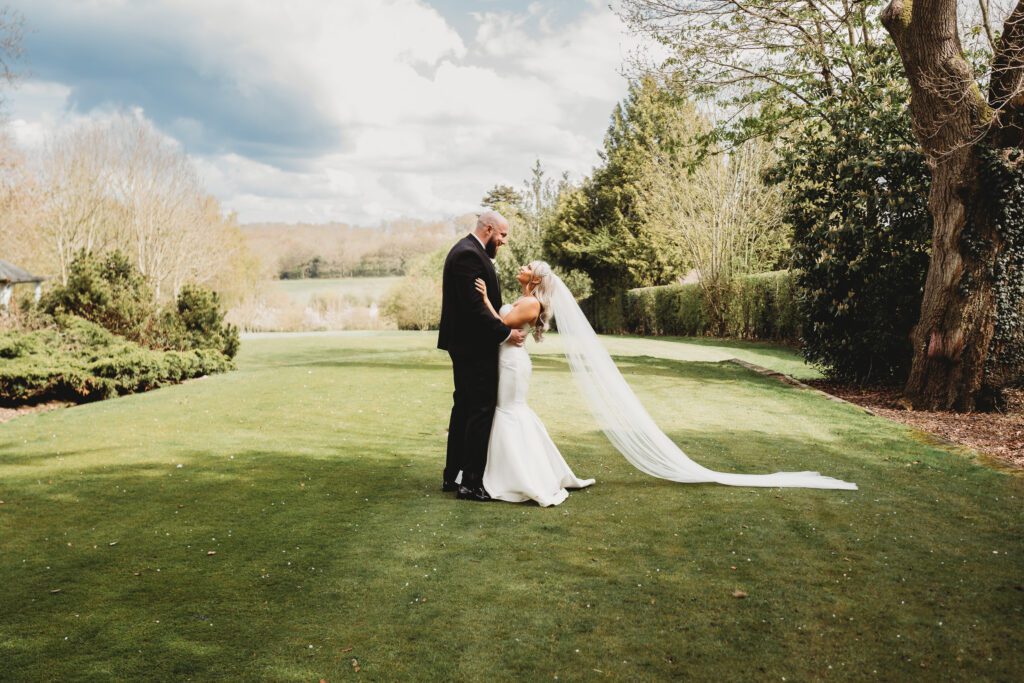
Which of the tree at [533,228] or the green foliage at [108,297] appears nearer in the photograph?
the green foliage at [108,297]

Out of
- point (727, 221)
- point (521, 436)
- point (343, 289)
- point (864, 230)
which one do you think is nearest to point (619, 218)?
point (727, 221)

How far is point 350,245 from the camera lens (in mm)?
79312

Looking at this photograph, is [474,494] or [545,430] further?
[545,430]

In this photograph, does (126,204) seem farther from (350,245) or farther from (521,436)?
(521,436)

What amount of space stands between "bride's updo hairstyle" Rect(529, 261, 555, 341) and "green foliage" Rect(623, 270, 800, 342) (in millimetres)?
16120

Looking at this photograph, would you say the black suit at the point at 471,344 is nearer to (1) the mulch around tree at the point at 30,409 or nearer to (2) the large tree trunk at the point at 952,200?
(2) the large tree trunk at the point at 952,200

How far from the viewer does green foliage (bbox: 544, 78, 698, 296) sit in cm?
4144

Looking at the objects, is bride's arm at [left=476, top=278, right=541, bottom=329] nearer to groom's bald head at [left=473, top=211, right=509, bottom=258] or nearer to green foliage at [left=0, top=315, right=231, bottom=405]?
groom's bald head at [left=473, top=211, right=509, bottom=258]

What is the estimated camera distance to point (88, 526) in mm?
5527

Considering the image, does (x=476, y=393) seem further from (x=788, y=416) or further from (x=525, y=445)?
(x=788, y=416)

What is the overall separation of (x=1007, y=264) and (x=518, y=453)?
9129 mm

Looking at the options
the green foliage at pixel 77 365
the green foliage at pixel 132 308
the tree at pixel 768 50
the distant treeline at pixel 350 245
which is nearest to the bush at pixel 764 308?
the tree at pixel 768 50

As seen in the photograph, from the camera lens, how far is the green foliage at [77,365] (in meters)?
12.9

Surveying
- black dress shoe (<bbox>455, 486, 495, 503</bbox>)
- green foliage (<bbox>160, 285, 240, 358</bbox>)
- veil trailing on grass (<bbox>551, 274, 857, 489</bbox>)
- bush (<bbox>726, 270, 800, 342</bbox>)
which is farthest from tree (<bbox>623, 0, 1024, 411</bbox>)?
green foliage (<bbox>160, 285, 240, 358</bbox>)
